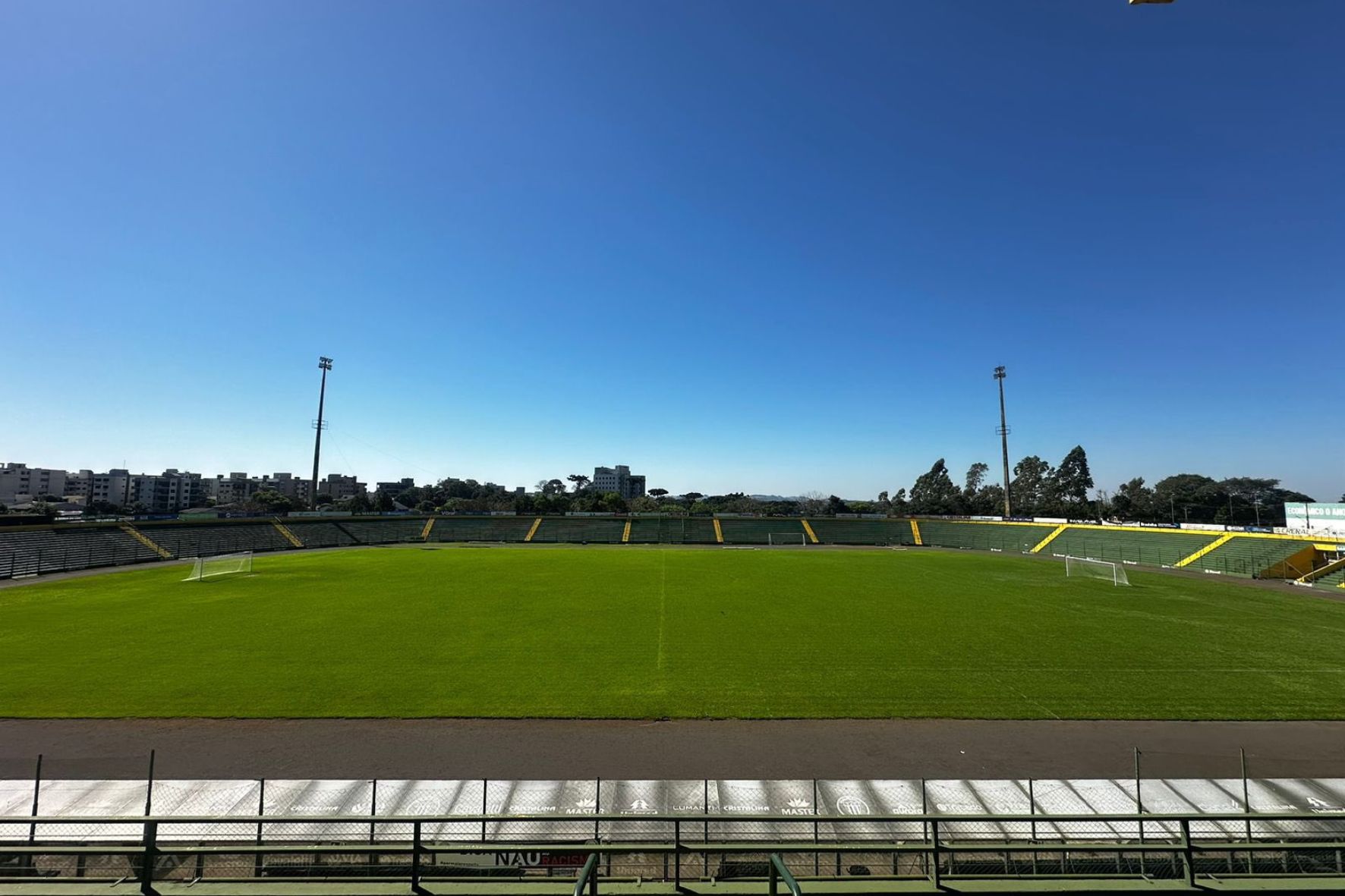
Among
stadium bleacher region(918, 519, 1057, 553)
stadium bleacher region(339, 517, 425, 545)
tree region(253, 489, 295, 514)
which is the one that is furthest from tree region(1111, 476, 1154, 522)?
tree region(253, 489, 295, 514)

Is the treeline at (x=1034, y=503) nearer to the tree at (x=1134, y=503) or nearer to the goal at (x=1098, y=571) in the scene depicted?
the tree at (x=1134, y=503)

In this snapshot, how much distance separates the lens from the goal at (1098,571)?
34.8 meters

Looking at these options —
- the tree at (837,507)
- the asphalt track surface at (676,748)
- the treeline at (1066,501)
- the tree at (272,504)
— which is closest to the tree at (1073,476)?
the treeline at (1066,501)

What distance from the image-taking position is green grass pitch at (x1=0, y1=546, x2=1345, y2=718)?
1398 cm

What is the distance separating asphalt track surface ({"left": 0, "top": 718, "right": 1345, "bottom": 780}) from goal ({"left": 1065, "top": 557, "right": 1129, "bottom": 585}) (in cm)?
2576

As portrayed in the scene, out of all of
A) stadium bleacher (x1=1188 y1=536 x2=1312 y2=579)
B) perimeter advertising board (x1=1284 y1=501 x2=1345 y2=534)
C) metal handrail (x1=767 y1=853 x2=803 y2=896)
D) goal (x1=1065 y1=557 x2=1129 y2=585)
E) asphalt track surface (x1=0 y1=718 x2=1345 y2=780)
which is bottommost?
asphalt track surface (x1=0 y1=718 x2=1345 y2=780)

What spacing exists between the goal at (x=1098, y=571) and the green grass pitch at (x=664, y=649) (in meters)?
2.64

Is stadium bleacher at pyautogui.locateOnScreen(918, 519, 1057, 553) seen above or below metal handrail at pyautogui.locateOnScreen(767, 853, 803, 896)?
below

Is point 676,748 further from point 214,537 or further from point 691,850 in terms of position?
point 214,537

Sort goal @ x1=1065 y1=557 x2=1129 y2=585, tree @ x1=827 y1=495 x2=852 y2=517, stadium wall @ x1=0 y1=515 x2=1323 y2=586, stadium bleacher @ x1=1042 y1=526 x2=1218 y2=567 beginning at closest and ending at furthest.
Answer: goal @ x1=1065 y1=557 x2=1129 y2=585 → stadium wall @ x1=0 y1=515 x2=1323 y2=586 → stadium bleacher @ x1=1042 y1=526 x2=1218 y2=567 → tree @ x1=827 y1=495 x2=852 y2=517

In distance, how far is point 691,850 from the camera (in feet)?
15.2

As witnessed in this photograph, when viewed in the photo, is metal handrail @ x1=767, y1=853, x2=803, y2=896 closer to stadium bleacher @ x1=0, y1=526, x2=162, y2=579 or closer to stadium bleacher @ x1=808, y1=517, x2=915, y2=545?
stadium bleacher @ x1=0, y1=526, x2=162, y2=579

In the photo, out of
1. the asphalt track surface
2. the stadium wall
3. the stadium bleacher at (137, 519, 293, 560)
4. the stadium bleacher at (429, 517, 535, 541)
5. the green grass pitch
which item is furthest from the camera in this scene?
the stadium bleacher at (429, 517, 535, 541)

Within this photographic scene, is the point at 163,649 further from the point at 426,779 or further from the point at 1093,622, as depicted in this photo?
the point at 1093,622
